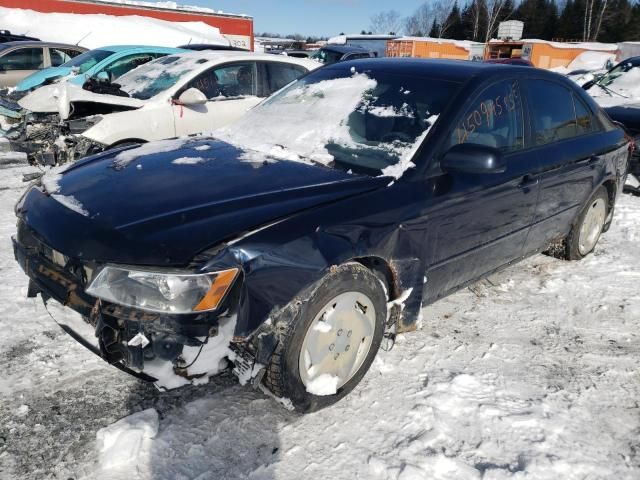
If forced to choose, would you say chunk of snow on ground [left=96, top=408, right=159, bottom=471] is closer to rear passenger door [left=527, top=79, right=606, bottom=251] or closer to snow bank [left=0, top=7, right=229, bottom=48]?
rear passenger door [left=527, top=79, right=606, bottom=251]

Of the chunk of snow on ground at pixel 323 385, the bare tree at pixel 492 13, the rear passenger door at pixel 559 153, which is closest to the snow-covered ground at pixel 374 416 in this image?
the chunk of snow on ground at pixel 323 385

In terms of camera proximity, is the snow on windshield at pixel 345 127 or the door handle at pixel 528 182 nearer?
the snow on windshield at pixel 345 127

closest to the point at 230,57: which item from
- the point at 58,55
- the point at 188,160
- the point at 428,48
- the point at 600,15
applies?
the point at 188,160

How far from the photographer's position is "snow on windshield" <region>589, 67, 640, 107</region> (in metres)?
8.67

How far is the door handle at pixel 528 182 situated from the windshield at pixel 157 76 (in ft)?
14.3

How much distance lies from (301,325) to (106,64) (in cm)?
719

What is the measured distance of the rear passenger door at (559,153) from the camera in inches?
140

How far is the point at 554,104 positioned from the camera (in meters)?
3.75

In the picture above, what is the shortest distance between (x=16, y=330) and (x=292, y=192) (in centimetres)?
192

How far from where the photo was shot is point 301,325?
7.33ft

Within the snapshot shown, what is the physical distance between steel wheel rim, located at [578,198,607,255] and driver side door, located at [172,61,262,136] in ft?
13.4

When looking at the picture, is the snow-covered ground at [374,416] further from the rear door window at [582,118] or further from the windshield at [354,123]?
the rear door window at [582,118]

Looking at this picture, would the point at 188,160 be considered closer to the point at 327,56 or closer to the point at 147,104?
the point at 147,104

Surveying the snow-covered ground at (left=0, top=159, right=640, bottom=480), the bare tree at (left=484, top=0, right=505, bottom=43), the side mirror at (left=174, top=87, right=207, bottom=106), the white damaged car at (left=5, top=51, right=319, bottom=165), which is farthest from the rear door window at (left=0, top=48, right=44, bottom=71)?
the bare tree at (left=484, top=0, right=505, bottom=43)
